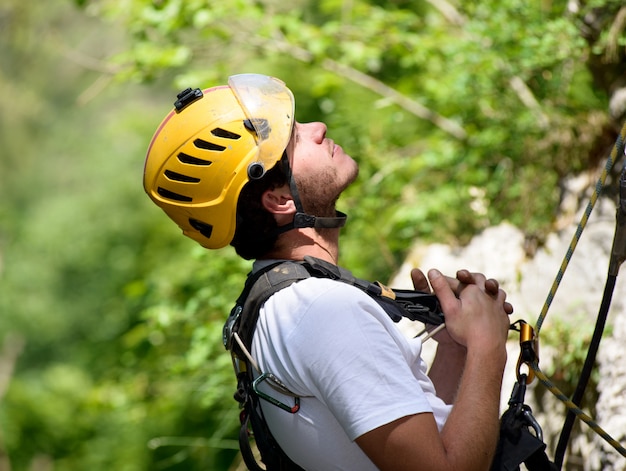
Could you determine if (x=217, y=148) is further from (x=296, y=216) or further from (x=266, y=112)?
(x=296, y=216)

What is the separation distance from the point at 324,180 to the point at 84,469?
13.8m

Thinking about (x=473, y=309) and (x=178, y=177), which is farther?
(x=178, y=177)

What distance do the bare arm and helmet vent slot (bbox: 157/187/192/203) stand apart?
824 mm

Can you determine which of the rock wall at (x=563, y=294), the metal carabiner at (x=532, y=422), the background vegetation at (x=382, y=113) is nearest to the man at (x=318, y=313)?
the metal carabiner at (x=532, y=422)

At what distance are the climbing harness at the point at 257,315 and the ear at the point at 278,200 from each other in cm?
19

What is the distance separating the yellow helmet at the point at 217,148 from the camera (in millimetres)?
2367

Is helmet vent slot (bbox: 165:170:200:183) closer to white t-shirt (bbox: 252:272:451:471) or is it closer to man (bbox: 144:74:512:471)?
man (bbox: 144:74:512:471)

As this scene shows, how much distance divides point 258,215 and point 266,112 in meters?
0.31

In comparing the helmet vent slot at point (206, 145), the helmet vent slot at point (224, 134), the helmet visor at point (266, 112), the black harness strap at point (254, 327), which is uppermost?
the helmet visor at point (266, 112)

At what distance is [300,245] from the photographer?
8.04ft

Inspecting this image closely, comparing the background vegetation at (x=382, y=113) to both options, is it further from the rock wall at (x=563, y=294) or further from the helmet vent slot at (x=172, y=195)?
the helmet vent slot at (x=172, y=195)

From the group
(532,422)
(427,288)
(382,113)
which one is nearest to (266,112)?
(427,288)

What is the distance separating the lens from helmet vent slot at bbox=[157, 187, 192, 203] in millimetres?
2449

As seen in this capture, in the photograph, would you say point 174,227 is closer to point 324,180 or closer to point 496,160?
point 496,160
